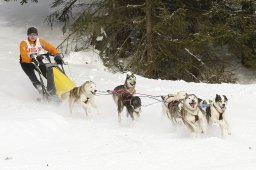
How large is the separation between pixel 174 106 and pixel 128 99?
996mm

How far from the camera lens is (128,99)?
26.8ft

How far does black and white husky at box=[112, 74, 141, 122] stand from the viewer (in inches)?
316

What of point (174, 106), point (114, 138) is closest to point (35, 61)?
point (114, 138)

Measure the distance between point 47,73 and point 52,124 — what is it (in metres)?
2.04

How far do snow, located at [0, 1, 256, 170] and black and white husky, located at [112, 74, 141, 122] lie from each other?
245 mm

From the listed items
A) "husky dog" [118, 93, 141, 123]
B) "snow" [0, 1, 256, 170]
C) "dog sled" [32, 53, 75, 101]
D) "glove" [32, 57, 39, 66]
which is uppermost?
"glove" [32, 57, 39, 66]

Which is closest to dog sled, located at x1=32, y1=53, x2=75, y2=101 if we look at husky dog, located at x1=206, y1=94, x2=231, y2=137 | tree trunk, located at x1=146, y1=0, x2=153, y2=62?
husky dog, located at x1=206, y1=94, x2=231, y2=137

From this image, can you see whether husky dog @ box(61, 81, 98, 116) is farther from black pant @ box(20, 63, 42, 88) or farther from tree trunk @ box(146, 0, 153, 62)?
tree trunk @ box(146, 0, 153, 62)

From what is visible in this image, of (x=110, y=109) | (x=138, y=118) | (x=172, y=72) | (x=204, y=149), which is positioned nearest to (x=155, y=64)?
(x=172, y=72)

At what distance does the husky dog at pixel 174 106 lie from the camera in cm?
741

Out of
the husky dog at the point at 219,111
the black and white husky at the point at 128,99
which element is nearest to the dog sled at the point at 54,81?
the black and white husky at the point at 128,99

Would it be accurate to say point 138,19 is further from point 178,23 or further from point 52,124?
point 52,124

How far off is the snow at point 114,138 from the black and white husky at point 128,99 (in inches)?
9.6

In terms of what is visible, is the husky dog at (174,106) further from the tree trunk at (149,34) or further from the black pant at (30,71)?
the tree trunk at (149,34)
